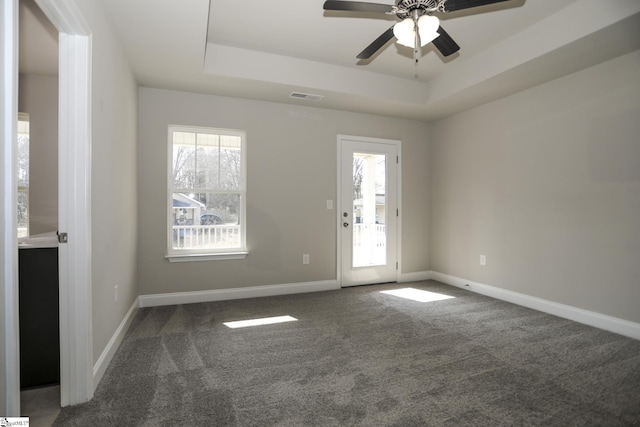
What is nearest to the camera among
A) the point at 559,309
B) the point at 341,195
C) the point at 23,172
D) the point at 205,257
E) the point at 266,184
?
the point at 559,309

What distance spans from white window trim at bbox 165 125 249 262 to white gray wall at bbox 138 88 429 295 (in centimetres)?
5

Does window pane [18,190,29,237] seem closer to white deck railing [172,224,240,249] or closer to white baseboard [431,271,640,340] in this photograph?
white deck railing [172,224,240,249]

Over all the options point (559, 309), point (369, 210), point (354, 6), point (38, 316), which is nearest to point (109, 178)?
point (38, 316)

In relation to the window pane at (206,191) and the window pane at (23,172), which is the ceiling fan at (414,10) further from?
the window pane at (23,172)

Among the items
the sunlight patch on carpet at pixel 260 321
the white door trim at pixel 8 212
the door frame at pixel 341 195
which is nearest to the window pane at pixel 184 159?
the sunlight patch on carpet at pixel 260 321

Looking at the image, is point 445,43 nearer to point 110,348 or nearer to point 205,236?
point 205,236

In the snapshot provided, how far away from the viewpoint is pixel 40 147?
11.8 feet

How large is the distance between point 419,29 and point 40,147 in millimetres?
4087

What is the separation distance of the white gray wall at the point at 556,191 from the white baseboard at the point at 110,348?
4.13 meters

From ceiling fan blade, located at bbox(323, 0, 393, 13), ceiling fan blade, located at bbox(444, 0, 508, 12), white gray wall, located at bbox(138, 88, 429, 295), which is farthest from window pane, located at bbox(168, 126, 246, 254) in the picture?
ceiling fan blade, located at bbox(444, 0, 508, 12)

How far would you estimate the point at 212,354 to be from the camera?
249 centimetres

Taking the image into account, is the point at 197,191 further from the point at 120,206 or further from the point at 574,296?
the point at 574,296

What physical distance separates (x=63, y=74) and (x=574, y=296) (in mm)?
4593

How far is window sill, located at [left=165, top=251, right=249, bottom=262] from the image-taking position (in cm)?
372
